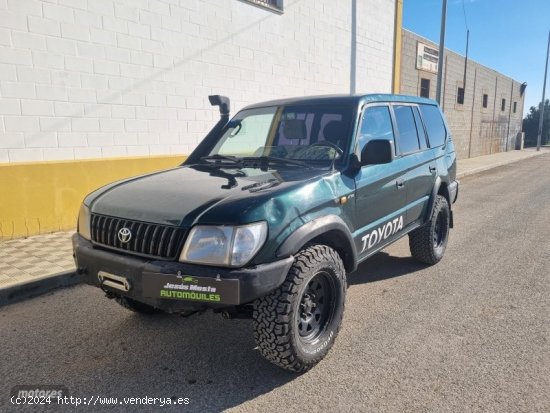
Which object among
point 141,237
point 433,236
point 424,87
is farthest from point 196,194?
point 424,87

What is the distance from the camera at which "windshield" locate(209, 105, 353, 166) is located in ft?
11.1

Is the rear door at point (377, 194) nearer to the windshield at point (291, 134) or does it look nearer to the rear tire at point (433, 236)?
the windshield at point (291, 134)

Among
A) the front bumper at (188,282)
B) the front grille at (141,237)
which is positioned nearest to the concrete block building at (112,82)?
the front grille at (141,237)

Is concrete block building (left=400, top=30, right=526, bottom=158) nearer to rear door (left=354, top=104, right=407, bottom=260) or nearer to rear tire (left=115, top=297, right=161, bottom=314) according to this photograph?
rear door (left=354, top=104, right=407, bottom=260)

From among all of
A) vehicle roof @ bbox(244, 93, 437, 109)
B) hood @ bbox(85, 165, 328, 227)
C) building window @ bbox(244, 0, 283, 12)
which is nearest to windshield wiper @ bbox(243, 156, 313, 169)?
hood @ bbox(85, 165, 328, 227)

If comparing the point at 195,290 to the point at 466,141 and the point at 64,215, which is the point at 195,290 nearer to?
the point at 64,215

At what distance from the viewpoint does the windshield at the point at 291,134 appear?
11.1 ft

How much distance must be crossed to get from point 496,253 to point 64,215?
6002 mm

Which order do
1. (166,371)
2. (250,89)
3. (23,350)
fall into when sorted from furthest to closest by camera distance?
(250,89)
(23,350)
(166,371)

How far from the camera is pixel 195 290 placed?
2.35 metres

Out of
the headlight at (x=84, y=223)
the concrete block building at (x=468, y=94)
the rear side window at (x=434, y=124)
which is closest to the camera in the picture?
the headlight at (x=84, y=223)

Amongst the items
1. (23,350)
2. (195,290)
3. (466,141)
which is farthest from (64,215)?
(466,141)

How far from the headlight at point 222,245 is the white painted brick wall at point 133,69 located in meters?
4.47

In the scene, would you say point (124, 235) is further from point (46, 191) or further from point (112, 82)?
point (112, 82)
